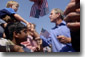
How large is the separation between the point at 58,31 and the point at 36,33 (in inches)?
9.5

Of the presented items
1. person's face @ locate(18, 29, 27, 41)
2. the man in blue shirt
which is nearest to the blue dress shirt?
the man in blue shirt

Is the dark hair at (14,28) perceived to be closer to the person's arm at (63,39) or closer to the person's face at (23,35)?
the person's face at (23,35)

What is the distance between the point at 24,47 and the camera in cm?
202

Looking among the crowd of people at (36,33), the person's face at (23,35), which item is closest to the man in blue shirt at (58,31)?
the crowd of people at (36,33)

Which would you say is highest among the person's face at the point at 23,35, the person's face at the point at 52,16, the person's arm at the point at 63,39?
the person's face at the point at 52,16

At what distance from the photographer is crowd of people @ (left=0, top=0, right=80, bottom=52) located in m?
1.96

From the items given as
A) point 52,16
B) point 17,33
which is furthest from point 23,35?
point 52,16

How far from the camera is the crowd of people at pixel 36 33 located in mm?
1958

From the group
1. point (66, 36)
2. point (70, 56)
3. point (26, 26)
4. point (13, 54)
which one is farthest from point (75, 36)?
point (13, 54)

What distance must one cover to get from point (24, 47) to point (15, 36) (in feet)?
0.52

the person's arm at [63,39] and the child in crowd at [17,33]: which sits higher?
the child in crowd at [17,33]

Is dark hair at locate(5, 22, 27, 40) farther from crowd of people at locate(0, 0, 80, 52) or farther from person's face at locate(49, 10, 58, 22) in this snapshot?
person's face at locate(49, 10, 58, 22)

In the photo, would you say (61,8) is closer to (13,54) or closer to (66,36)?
(66,36)

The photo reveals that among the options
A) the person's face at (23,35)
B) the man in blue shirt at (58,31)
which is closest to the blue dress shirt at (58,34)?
the man in blue shirt at (58,31)
